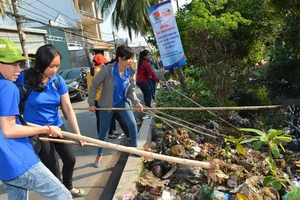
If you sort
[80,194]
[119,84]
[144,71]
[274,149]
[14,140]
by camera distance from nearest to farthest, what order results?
[14,140] < [274,149] < [80,194] < [119,84] < [144,71]

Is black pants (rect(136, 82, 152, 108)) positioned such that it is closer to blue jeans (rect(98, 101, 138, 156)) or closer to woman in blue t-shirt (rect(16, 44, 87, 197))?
blue jeans (rect(98, 101, 138, 156))

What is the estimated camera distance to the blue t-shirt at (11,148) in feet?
5.26

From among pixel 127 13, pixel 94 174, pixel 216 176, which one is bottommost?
pixel 94 174

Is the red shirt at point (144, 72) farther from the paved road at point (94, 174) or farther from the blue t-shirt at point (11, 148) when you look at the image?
Answer: the blue t-shirt at point (11, 148)

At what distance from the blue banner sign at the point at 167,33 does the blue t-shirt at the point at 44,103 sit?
12.5 ft

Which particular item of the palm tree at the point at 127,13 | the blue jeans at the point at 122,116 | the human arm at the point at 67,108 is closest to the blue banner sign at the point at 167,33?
the blue jeans at the point at 122,116

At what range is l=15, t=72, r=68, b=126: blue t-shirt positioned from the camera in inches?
96.2

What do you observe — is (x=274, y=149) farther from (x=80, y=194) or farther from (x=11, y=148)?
(x=80, y=194)

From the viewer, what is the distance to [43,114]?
2.54 meters

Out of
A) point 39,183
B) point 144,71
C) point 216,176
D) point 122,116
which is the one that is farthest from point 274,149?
point 144,71

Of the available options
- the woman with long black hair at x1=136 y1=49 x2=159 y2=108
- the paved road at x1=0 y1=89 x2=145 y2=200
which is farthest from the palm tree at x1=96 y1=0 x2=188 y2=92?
the paved road at x1=0 y1=89 x2=145 y2=200

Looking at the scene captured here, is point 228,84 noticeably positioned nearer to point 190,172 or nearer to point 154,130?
point 154,130

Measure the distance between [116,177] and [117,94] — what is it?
1218 mm

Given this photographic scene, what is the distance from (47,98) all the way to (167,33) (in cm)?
407
